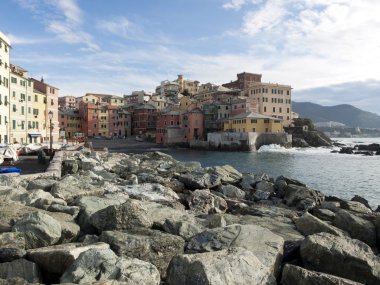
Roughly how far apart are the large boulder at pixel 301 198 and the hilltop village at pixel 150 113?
3908 centimetres

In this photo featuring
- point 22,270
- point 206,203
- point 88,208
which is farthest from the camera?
point 206,203

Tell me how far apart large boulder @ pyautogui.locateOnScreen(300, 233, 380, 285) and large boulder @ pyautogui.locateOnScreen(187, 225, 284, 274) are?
59cm

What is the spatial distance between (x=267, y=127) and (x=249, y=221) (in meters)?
80.8

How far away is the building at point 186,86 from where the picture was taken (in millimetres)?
147950

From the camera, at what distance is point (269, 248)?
680 centimetres

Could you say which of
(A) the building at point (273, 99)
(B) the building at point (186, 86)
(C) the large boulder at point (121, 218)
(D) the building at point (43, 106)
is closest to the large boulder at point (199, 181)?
(C) the large boulder at point (121, 218)

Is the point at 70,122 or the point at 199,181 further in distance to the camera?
the point at 70,122

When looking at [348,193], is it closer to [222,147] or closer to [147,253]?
[147,253]

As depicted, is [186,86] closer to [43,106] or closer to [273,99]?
[273,99]

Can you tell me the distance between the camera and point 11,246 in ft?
20.8

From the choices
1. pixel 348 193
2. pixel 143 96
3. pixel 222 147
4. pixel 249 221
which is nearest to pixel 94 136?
pixel 143 96

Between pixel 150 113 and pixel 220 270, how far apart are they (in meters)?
115

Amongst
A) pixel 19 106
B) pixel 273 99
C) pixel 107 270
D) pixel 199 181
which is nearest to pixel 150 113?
pixel 273 99

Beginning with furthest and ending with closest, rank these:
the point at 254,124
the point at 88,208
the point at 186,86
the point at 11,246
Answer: the point at 186,86, the point at 254,124, the point at 88,208, the point at 11,246
